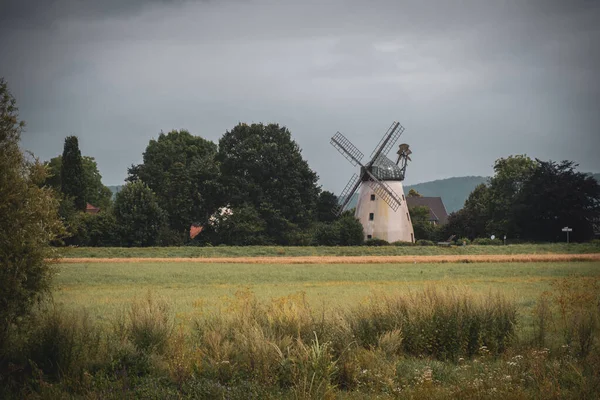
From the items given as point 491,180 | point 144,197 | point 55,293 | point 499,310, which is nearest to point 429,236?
point 491,180

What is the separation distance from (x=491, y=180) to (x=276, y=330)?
100 meters

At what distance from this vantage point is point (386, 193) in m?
84.7

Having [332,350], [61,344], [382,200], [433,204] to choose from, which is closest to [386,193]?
[382,200]

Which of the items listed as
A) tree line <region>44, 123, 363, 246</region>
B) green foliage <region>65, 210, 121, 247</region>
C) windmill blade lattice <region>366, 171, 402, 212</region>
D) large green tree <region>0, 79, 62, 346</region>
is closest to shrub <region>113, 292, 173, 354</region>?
large green tree <region>0, 79, 62, 346</region>

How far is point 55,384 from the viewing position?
1619cm

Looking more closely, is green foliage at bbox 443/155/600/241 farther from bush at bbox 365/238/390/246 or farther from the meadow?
the meadow

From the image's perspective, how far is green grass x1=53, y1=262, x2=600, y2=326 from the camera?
A: 2927cm

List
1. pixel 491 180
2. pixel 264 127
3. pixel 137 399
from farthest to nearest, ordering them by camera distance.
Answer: pixel 491 180 < pixel 264 127 < pixel 137 399

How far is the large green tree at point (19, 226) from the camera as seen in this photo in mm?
18422

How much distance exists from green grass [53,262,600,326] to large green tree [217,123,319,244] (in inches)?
1306

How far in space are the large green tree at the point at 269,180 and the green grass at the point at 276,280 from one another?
1306 inches

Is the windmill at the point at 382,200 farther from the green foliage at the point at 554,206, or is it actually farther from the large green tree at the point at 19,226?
the large green tree at the point at 19,226

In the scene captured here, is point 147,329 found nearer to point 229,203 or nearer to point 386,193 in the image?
point 386,193

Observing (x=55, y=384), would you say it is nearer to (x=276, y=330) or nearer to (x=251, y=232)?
(x=276, y=330)
